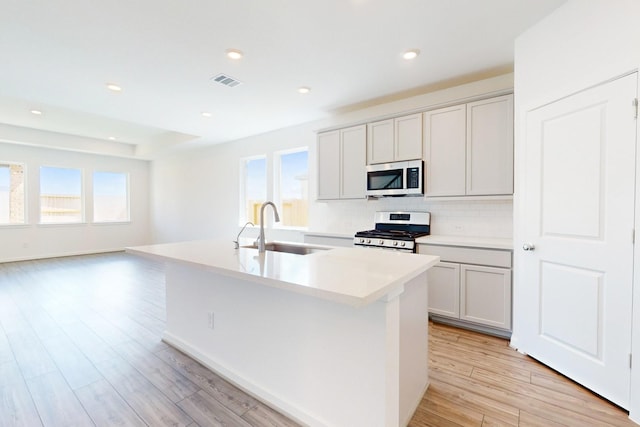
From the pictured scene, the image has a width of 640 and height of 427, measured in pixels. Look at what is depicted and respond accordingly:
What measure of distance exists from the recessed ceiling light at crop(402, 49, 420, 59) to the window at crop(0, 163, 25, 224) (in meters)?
8.36

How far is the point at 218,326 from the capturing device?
2213 mm

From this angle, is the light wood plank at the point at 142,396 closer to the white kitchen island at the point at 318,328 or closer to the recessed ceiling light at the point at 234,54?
the white kitchen island at the point at 318,328

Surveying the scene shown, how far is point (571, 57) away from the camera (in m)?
2.11

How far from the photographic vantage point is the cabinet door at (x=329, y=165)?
4.15 meters

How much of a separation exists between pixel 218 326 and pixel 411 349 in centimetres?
142

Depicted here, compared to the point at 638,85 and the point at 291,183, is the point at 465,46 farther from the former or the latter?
the point at 291,183

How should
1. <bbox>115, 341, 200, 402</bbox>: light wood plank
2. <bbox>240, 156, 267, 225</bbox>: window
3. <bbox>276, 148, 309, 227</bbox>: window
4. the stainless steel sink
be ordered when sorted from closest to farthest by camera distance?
<bbox>115, 341, 200, 402</bbox>: light wood plank → the stainless steel sink → <bbox>276, 148, 309, 227</bbox>: window → <bbox>240, 156, 267, 225</bbox>: window

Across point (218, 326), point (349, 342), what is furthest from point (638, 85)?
point (218, 326)

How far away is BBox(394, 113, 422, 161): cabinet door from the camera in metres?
3.39

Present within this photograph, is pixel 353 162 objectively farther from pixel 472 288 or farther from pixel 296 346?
pixel 296 346

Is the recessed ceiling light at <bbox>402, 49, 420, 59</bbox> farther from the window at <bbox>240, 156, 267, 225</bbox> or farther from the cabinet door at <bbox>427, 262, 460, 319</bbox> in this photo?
the window at <bbox>240, 156, 267, 225</bbox>

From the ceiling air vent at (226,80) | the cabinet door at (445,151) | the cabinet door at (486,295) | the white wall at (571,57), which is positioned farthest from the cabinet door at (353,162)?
the white wall at (571,57)

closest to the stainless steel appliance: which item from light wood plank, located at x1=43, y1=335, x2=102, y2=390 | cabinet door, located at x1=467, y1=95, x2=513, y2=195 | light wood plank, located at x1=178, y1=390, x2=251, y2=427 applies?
cabinet door, located at x1=467, y1=95, x2=513, y2=195

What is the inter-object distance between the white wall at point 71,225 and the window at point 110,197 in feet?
0.51
